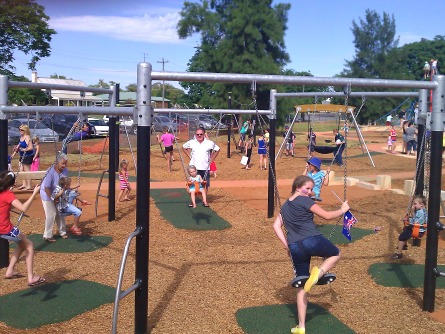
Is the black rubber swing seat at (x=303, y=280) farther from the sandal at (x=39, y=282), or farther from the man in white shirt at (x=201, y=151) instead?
the man in white shirt at (x=201, y=151)

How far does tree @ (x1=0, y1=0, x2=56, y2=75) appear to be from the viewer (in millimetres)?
31969

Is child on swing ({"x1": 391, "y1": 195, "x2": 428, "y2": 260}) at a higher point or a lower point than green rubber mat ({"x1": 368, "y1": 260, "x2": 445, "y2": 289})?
higher

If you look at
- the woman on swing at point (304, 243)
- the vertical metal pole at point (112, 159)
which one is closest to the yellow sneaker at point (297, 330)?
the woman on swing at point (304, 243)

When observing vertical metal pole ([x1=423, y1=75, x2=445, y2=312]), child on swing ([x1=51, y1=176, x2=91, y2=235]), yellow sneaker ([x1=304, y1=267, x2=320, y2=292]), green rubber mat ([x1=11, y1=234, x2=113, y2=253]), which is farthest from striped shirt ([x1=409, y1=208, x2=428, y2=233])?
child on swing ([x1=51, y1=176, x2=91, y2=235])

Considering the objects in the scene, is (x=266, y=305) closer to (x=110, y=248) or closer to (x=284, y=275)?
(x=284, y=275)

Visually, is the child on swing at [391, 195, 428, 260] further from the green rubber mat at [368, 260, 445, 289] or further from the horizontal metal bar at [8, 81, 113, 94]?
the horizontal metal bar at [8, 81, 113, 94]

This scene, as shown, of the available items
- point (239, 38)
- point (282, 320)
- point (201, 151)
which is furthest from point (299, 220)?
point (239, 38)

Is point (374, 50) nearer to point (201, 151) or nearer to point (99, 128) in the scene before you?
point (99, 128)

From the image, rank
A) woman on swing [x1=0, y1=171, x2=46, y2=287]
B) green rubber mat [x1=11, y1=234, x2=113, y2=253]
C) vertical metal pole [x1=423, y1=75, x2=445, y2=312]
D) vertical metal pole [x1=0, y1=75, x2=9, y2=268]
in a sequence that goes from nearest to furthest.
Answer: vertical metal pole [x1=423, y1=75, x2=445, y2=312] → woman on swing [x1=0, y1=171, x2=46, y2=287] → vertical metal pole [x1=0, y1=75, x2=9, y2=268] → green rubber mat [x1=11, y1=234, x2=113, y2=253]

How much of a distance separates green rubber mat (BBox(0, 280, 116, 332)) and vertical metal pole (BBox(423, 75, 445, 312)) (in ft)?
11.9

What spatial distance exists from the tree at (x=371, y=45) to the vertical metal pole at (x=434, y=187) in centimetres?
6587

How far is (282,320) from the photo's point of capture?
5.37 metres

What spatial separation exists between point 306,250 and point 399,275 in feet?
9.13

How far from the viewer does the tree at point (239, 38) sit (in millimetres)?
40062
